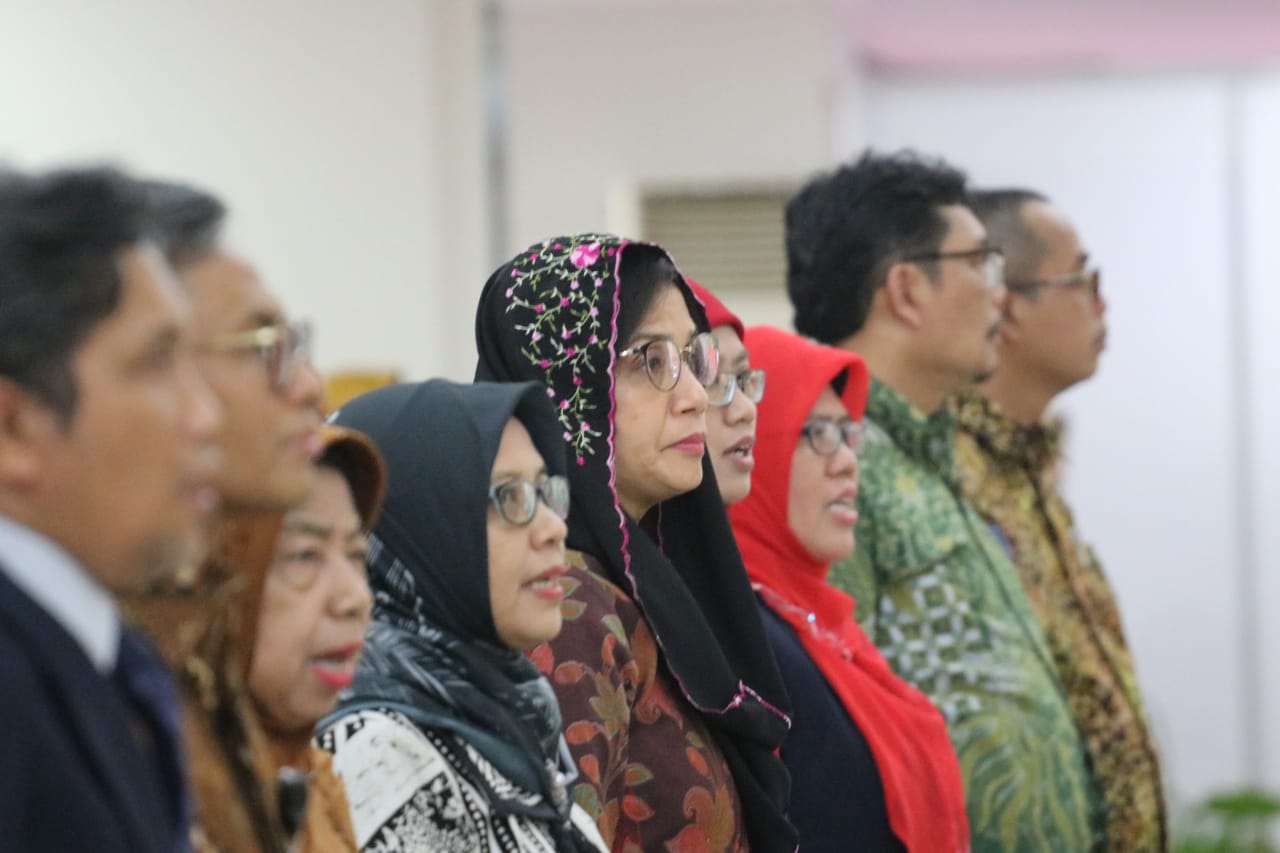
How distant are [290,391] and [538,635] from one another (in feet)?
1.64

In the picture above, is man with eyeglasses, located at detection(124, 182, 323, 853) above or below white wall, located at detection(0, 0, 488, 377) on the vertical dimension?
below

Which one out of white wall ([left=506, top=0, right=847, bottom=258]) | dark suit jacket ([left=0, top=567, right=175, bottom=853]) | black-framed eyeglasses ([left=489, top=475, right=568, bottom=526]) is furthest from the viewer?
white wall ([left=506, top=0, right=847, bottom=258])

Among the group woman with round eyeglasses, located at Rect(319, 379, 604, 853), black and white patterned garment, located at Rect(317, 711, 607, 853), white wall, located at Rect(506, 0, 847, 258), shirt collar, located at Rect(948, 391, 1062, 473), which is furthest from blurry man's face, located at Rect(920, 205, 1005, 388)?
white wall, located at Rect(506, 0, 847, 258)

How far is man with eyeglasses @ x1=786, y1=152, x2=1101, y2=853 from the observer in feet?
9.68

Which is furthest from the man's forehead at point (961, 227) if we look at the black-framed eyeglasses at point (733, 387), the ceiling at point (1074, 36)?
the ceiling at point (1074, 36)

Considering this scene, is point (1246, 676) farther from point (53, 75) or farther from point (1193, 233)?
point (53, 75)

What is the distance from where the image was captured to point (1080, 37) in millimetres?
6359

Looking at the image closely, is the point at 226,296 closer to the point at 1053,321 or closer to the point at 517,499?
the point at 517,499

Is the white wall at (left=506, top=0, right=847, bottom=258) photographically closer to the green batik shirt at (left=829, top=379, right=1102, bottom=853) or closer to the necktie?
the green batik shirt at (left=829, top=379, right=1102, bottom=853)

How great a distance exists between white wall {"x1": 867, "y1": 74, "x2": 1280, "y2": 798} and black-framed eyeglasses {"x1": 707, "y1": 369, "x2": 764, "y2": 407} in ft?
13.2

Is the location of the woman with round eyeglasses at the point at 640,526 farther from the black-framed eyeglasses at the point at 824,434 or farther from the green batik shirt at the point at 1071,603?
the green batik shirt at the point at 1071,603

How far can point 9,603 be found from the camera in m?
1.04

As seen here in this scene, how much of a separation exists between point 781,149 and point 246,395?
4.44 meters

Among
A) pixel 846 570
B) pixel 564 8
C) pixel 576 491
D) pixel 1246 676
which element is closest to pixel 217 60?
pixel 564 8
